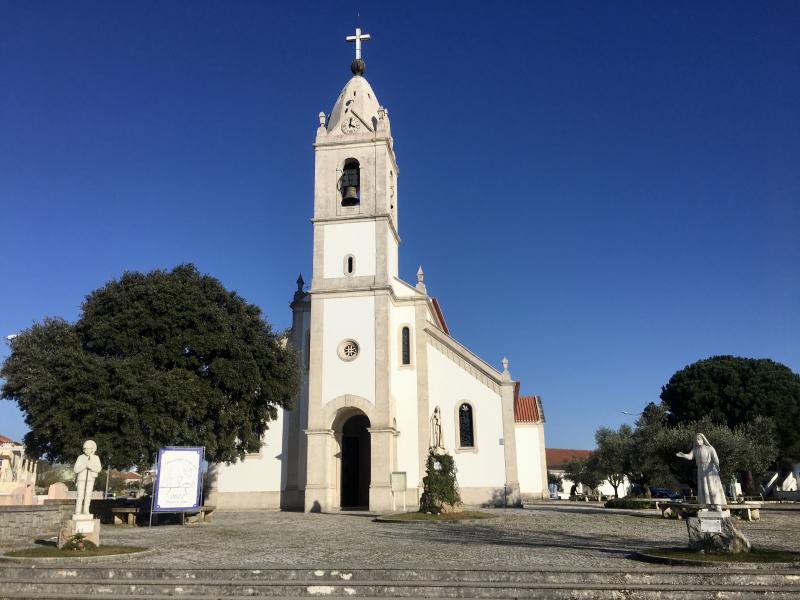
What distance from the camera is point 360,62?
123ft

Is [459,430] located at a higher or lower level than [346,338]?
lower

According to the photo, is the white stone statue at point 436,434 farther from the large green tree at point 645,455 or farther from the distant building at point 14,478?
the distant building at point 14,478

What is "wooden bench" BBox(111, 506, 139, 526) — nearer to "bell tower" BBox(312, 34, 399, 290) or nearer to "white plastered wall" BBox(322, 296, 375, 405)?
"white plastered wall" BBox(322, 296, 375, 405)

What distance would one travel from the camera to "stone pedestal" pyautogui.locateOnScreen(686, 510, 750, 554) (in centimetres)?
1093

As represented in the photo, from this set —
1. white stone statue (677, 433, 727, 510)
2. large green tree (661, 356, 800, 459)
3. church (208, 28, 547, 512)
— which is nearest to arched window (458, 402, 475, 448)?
church (208, 28, 547, 512)

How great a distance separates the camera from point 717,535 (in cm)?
1105

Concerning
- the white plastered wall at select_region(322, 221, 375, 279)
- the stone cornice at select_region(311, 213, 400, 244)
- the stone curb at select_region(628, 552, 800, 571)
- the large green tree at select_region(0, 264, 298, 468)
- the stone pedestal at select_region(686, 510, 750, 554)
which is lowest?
the stone curb at select_region(628, 552, 800, 571)

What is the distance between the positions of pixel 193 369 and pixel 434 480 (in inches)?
396

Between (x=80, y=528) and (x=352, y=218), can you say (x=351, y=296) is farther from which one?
(x=80, y=528)

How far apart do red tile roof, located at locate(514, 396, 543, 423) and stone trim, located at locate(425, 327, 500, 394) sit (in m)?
15.8

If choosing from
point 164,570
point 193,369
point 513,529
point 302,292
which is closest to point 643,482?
point 513,529

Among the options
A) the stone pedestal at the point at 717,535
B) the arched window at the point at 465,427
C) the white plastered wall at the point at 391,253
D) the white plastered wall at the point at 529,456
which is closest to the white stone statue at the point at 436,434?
the arched window at the point at 465,427

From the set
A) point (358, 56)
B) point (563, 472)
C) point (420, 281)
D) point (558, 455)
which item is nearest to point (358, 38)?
point (358, 56)

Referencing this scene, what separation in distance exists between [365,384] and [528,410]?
854 inches
